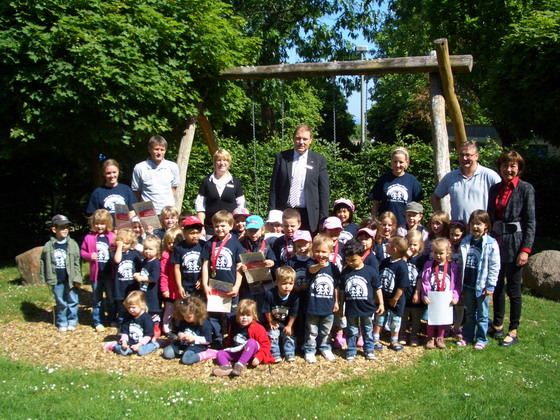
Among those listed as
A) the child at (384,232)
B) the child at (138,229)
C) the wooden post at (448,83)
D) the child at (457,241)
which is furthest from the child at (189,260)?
the wooden post at (448,83)

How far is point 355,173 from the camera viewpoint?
34.8ft

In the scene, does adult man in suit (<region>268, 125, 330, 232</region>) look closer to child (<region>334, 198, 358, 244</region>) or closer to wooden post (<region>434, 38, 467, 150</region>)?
child (<region>334, 198, 358, 244</region>)

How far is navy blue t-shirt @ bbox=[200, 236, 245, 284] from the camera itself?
5730 millimetres

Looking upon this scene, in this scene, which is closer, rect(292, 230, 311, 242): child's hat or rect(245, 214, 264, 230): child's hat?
rect(292, 230, 311, 242): child's hat

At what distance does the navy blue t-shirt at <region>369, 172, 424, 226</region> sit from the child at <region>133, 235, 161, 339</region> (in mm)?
2557

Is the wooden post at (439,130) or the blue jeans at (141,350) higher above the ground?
the wooden post at (439,130)

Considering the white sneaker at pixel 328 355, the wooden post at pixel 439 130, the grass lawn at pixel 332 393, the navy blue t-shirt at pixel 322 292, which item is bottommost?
the grass lawn at pixel 332 393

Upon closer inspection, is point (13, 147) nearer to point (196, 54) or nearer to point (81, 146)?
point (81, 146)

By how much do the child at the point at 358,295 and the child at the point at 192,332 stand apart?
1.38 metres

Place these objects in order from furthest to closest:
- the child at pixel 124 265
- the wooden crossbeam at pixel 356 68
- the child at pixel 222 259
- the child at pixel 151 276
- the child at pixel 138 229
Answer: the wooden crossbeam at pixel 356 68
the child at pixel 138 229
the child at pixel 124 265
the child at pixel 151 276
the child at pixel 222 259

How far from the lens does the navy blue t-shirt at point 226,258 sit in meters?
5.73

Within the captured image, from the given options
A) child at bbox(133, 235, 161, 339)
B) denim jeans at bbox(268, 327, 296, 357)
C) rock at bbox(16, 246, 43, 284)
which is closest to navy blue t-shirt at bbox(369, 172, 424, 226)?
denim jeans at bbox(268, 327, 296, 357)

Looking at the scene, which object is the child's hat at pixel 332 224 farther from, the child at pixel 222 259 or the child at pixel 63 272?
the child at pixel 63 272

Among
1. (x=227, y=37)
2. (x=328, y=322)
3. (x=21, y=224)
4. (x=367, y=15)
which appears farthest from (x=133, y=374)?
(x=367, y=15)
